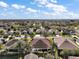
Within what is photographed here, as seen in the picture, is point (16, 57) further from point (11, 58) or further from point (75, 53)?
point (75, 53)

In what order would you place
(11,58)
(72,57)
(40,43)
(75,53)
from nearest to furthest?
(72,57) → (75,53) → (11,58) → (40,43)

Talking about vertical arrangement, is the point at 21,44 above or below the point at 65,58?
above

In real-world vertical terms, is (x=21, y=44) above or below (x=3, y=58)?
above

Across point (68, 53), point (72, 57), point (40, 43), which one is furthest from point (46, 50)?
point (72, 57)

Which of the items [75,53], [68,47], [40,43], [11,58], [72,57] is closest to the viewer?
[72,57]

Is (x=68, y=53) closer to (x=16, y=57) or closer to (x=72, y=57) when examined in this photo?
(x=72, y=57)

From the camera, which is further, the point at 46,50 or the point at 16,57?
the point at 46,50

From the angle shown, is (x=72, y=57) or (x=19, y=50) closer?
(x=72, y=57)

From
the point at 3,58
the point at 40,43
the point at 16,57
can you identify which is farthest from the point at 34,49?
the point at 3,58

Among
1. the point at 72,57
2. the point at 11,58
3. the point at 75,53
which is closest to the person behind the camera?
the point at 72,57
